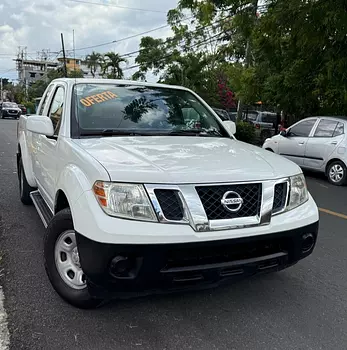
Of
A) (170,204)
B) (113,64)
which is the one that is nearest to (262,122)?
(170,204)

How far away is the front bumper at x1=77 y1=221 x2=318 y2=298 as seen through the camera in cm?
249

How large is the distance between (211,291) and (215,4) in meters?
9.36

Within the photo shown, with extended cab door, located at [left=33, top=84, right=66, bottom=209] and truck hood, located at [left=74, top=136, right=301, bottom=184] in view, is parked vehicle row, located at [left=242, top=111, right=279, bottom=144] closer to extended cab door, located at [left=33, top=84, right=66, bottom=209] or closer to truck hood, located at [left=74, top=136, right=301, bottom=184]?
extended cab door, located at [left=33, top=84, right=66, bottom=209]

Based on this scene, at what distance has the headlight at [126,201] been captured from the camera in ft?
8.39

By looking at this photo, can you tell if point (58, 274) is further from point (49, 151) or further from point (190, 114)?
point (190, 114)

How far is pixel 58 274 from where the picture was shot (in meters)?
3.06

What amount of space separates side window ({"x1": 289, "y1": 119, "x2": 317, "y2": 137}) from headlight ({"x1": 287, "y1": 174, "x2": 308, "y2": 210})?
6.81 metres

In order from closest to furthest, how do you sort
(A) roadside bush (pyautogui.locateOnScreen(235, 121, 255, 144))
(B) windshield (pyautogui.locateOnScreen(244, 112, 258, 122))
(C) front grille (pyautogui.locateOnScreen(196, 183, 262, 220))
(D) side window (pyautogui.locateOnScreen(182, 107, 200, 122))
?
(C) front grille (pyautogui.locateOnScreen(196, 183, 262, 220))
(D) side window (pyautogui.locateOnScreen(182, 107, 200, 122))
(A) roadside bush (pyautogui.locateOnScreen(235, 121, 255, 144))
(B) windshield (pyautogui.locateOnScreen(244, 112, 258, 122))

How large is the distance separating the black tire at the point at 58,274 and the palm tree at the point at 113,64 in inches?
1369

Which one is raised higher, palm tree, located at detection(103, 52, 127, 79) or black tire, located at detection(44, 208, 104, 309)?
palm tree, located at detection(103, 52, 127, 79)

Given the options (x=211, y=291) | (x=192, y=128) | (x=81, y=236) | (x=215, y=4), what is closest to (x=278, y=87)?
(x=215, y=4)

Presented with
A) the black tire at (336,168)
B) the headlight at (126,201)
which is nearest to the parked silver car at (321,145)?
the black tire at (336,168)

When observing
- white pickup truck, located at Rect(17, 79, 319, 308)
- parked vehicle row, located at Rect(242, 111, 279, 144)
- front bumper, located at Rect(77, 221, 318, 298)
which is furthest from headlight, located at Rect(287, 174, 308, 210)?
parked vehicle row, located at Rect(242, 111, 279, 144)

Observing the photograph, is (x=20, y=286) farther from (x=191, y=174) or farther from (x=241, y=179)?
(x=241, y=179)
